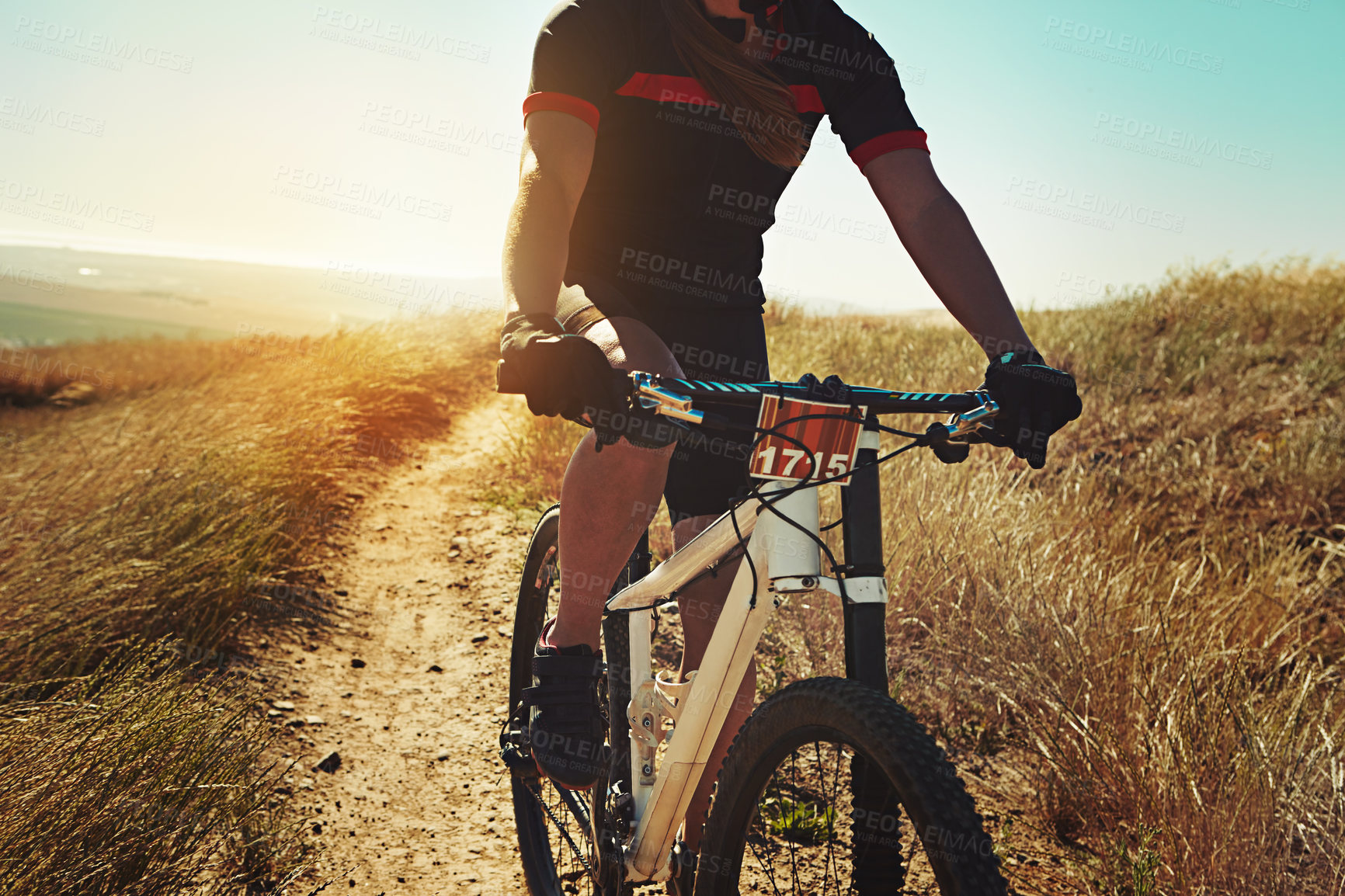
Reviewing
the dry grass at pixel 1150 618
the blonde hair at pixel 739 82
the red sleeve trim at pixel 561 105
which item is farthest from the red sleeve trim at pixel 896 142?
the dry grass at pixel 1150 618

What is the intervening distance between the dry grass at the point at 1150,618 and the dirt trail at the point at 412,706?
118 cm

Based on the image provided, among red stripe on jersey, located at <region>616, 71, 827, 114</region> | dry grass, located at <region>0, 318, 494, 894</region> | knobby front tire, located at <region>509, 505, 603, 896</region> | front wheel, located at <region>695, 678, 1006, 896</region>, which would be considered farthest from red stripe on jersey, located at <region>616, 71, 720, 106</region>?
dry grass, located at <region>0, 318, 494, 894</region>

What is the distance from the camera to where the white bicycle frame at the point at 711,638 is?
129 cm

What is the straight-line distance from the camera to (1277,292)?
9055 millimetres

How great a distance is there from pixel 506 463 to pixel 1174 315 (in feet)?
24.8

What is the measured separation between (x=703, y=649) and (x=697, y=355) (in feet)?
2.29

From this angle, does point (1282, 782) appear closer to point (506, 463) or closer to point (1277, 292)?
point (506, 463)

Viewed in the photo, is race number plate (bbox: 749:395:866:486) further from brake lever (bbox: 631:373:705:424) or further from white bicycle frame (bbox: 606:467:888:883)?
brake lever (bbox: 631:373:705:424)

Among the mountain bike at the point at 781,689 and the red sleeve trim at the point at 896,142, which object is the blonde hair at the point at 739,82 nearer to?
the red sleeve trim at the point at 896,142

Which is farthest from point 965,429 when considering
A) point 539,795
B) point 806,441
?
point 539,795

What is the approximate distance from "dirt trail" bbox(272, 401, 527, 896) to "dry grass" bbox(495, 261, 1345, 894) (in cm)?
118

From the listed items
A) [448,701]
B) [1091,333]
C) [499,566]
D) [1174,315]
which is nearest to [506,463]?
[499,566]

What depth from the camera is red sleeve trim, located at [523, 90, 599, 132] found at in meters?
1.60

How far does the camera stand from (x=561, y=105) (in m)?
1.60
